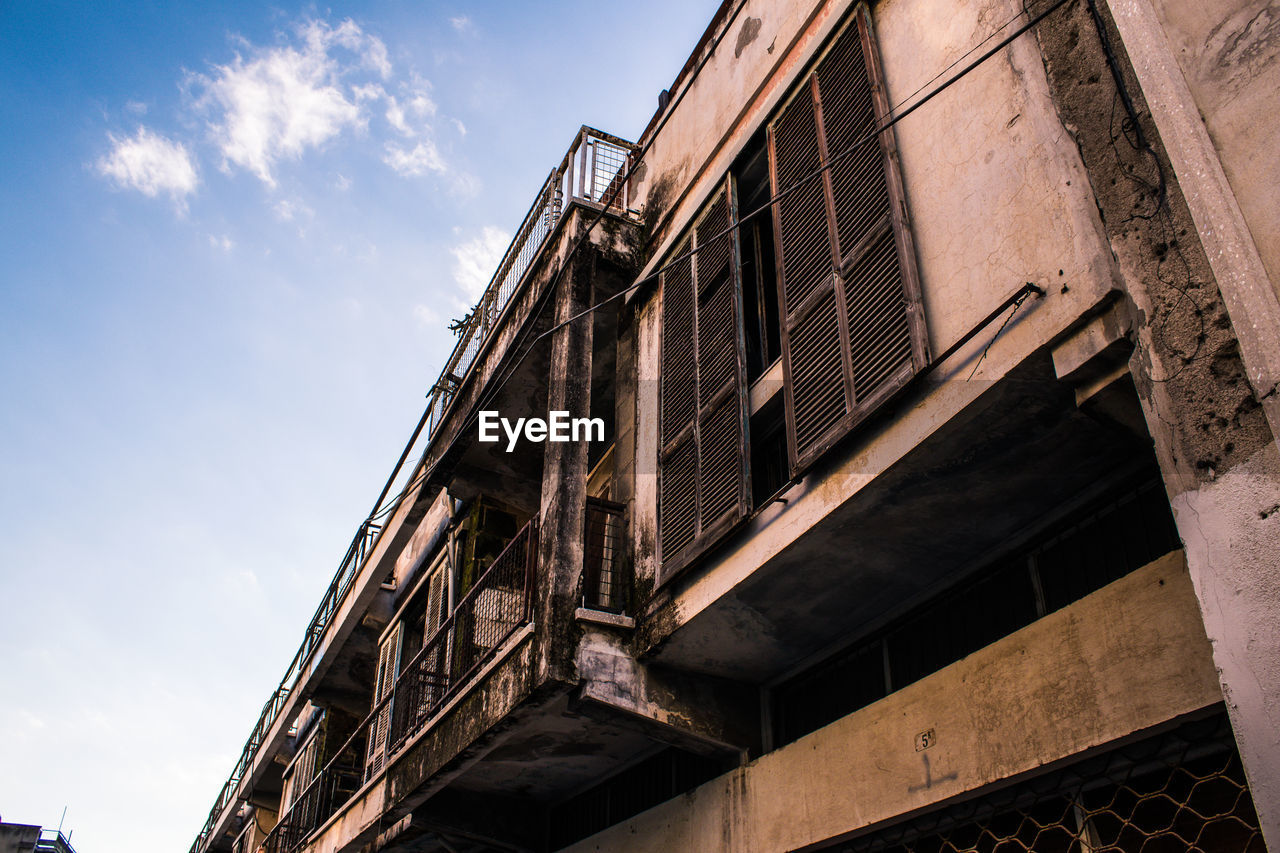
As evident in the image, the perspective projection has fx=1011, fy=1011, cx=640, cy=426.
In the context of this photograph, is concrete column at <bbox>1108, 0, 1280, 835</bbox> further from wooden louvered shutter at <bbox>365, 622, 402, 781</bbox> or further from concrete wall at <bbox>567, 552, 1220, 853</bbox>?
wooden louvered shutter at <bbox>365, 622, 402, 781</bbox>

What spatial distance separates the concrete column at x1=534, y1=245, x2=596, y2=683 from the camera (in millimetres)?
6801

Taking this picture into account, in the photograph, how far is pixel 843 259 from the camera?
19.1 ft

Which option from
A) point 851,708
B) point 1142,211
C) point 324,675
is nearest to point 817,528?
point 851,708

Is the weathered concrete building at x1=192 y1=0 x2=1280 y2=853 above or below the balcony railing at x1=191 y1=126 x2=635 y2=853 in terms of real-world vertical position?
below

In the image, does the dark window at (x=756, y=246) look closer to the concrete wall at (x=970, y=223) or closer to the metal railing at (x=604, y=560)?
the concrete wall at (x=970, y=223)

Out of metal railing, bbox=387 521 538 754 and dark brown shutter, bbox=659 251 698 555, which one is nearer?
dark brown shutter, bbox=659 251 698 555

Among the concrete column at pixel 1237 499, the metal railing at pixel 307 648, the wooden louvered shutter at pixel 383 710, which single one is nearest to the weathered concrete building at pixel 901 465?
the concrete column at pixel 1237 499

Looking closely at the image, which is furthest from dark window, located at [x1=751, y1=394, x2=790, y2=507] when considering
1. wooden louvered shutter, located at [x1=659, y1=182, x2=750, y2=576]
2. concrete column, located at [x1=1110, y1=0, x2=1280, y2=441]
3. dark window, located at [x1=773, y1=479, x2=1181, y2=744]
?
concrete column, located at [x1=1110, y1=0, x2=1280, y2=441]

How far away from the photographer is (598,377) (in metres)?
9.70

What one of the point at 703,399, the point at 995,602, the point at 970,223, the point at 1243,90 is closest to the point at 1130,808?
the point at 995,602

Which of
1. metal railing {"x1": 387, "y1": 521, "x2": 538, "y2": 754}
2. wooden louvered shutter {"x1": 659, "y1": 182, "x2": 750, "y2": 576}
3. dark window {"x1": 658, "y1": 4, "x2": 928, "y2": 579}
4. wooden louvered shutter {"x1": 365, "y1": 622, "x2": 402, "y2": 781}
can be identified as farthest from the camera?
wooden louvered shutter {"x1": 365, "y1": 622, "x2": 402, "y2": 781}

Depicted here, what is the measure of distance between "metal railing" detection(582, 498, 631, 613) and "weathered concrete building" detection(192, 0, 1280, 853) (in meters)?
0.03

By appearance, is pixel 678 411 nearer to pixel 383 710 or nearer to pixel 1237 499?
pixel 1237 499

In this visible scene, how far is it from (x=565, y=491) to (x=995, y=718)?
3.79m
